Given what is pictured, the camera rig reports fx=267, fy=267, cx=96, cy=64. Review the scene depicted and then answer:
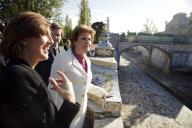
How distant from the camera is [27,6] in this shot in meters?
13.9

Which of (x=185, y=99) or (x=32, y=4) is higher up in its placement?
(x=32, y=4)

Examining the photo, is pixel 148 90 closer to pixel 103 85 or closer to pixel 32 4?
pixel 32 4

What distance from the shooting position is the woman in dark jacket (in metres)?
1.37

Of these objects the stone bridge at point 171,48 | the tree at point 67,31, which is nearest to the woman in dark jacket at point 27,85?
the tree at point 67,31

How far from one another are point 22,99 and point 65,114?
1.18ft

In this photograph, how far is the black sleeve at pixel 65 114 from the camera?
1626mm

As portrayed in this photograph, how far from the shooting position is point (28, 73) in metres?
1.45

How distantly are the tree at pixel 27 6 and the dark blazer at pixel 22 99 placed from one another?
12979mm

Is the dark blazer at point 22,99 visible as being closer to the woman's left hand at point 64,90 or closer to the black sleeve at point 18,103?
the black sleeve at point 18,103

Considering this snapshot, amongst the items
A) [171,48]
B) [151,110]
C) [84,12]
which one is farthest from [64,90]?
[171,48]

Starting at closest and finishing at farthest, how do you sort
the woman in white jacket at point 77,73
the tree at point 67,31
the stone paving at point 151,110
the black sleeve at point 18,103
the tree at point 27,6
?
the black sleeve at point 18,103 < the woman in white jacket at point 77,73 < the stone paving at point 151,110 < the tree at point 27,6 < the tree at point 67,31

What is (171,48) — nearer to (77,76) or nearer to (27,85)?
(77,76)

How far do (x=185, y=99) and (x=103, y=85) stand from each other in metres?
17.5

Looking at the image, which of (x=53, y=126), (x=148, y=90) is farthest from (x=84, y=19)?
Result: (x=53, y=126)
